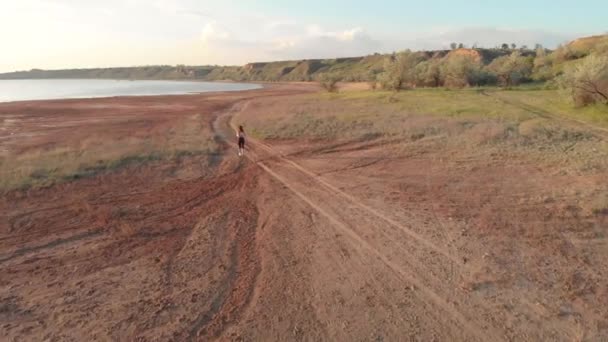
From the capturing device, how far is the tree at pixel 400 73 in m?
56.4

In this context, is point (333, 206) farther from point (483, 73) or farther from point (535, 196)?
point (483, 73)

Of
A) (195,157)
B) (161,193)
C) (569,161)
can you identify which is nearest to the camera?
(161,193)

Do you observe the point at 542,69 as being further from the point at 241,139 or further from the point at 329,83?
the point at 241,139

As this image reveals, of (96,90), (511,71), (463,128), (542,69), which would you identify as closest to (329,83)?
(511,71)

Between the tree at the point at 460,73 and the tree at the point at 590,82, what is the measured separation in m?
24.0

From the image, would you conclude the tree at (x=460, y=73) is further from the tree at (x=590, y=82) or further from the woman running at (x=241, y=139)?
the woman running at (x=241, y=139)

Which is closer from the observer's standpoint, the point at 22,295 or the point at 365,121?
the point at 22,295

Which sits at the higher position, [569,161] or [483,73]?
[483,73]

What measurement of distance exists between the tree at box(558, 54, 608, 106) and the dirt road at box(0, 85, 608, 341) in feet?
77.2

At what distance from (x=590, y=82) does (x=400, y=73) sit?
2760 centimetres

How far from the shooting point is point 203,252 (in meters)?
10.7

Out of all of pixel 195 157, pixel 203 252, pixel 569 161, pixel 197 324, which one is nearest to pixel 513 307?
pixel 197 324

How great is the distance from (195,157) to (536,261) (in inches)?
644

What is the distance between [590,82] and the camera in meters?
30.5
